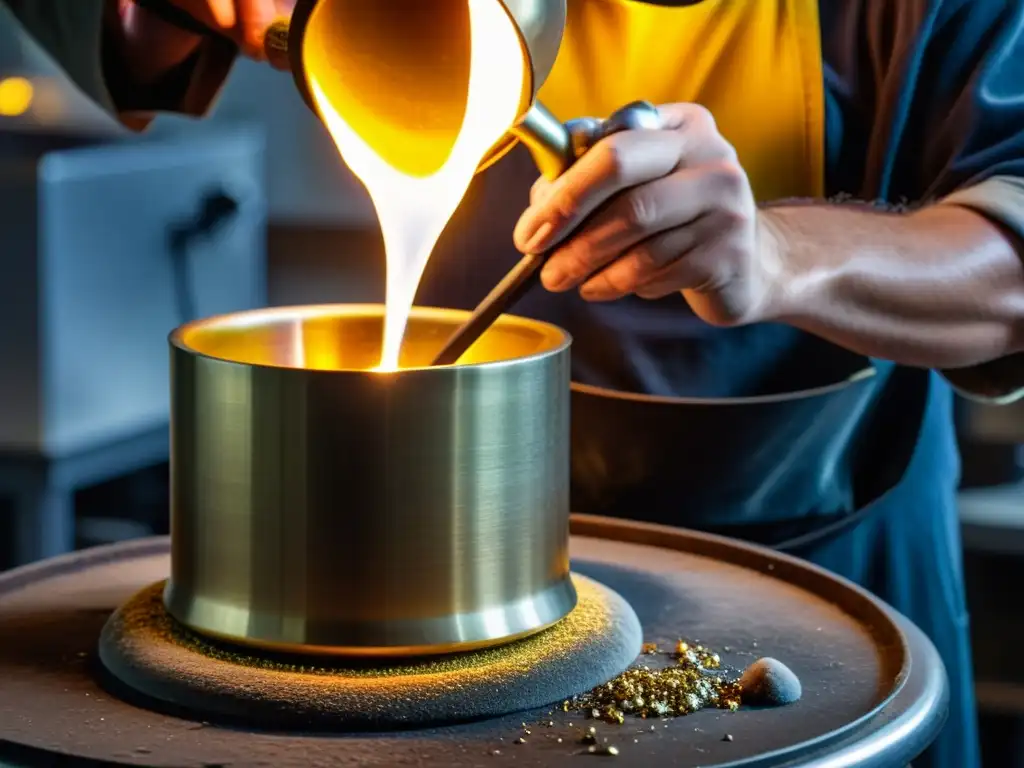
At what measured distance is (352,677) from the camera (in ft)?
2.59

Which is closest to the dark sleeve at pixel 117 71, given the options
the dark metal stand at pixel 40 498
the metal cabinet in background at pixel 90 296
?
the metal cabinet in background at pixel 90 296

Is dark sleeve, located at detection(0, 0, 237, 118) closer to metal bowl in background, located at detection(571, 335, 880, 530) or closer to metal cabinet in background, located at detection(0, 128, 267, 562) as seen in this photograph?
metal bowl in background, located at detection(571, 335, 880, 530)

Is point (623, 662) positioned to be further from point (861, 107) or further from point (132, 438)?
point (132, 438)

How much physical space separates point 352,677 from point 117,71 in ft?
2.52

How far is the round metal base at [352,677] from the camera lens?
2.44 feet

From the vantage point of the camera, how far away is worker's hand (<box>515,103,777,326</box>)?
851mm

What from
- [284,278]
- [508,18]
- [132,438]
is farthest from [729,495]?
[284,278]

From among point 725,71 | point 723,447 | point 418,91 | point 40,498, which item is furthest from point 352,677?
point 40,498

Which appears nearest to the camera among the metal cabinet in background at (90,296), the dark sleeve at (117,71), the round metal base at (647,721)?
the round metal base at (647,721)

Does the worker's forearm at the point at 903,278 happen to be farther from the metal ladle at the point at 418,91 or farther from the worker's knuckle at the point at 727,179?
the metal ladle at the point at 418,91

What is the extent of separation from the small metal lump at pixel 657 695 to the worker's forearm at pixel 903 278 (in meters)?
0.36

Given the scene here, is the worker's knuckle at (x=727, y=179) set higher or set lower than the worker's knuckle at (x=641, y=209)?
higher

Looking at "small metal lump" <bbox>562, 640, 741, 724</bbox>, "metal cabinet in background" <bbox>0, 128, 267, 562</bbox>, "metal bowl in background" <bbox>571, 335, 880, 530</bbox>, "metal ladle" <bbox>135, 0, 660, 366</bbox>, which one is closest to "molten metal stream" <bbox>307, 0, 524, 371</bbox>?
"metal ladle" <bbox>135, 0, 660, 366</bbox>

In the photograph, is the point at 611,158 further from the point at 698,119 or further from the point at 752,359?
the point at 752,359
